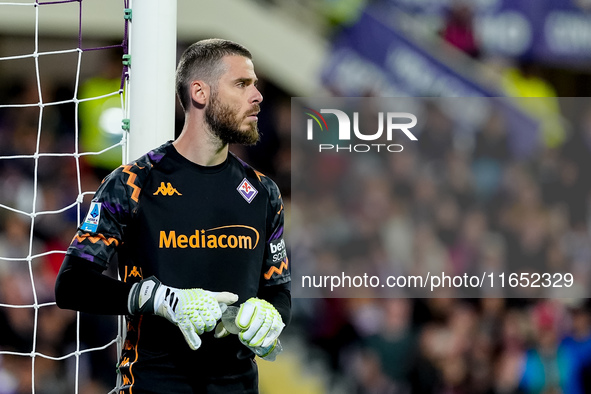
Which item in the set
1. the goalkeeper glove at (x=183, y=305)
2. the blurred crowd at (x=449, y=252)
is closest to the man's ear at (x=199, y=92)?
the goalkeeper glove at (x=183, y=305)

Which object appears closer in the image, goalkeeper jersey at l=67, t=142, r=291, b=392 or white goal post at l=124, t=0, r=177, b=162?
goalkeeper jersey at l=67, t=142, r=291, b=392

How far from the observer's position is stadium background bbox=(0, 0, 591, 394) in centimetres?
632

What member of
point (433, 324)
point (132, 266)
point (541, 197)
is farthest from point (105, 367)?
point (541, 197)

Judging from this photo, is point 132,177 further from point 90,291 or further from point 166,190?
point 90,291

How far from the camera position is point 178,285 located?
220cm

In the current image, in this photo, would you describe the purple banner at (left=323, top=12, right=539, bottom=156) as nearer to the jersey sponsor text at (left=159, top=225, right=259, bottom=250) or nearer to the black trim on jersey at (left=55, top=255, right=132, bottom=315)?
the jersey sponsor text at (left=159, top=225, right=259, bottom=250)

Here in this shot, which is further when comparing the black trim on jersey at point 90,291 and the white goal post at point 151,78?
the white goal post at point 151,78

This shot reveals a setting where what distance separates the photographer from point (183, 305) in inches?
79.1

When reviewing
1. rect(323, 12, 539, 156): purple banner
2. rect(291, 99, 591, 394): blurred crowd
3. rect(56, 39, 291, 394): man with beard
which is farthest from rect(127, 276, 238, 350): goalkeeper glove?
rect(323, 12, 539, 156): purple banner

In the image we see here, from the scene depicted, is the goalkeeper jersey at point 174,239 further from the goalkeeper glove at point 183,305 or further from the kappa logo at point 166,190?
the goalkeeper glove at point 183,305

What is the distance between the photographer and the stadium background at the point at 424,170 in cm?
632

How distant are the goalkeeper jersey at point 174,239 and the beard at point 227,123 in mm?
104

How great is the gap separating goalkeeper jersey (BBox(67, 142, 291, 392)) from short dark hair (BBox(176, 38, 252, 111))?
0.63ft

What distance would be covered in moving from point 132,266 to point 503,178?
5561mm
